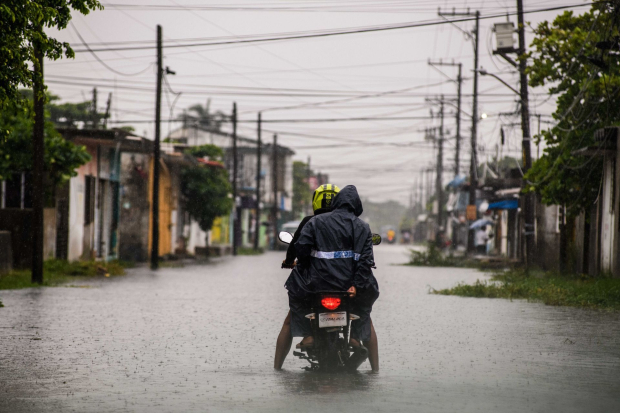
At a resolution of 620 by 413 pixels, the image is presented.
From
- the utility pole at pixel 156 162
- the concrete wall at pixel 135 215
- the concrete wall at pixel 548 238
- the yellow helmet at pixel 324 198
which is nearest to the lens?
the yellow helmet at pixel 324 198

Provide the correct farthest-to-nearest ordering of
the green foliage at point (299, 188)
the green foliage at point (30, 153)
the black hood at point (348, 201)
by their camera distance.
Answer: the green foliage at point (299, 188) → the green foliage at point (30, 153) → the black hood at point (348, 201)

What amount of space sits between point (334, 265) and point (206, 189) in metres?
40.4

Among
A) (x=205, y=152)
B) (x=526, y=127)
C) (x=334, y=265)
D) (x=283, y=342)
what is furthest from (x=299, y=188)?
(x=334, y=265)

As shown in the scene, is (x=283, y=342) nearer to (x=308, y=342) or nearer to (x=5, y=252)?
(x=308, y=342)

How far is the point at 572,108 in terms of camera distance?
25062mm

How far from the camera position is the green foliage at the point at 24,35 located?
433 inches

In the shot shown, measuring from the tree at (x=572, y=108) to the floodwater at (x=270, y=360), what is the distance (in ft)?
28.1

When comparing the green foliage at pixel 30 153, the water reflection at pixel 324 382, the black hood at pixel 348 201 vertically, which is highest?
the green foliage at pixel 30 153

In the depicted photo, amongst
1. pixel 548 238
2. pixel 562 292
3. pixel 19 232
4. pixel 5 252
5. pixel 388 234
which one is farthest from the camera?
pixel 388 234

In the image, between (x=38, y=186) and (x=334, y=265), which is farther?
(x=38, y=186)

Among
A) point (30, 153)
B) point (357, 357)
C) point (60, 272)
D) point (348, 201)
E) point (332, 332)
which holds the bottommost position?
point (60, 272)

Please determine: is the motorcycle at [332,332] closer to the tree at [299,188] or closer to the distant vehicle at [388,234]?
the tree at [299,188]

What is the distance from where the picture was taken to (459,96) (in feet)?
175

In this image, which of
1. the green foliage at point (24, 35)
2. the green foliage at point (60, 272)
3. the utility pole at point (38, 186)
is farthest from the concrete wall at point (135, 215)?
the green foliage at point (24, 35)
